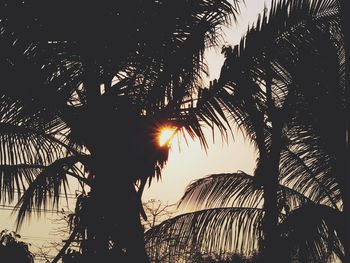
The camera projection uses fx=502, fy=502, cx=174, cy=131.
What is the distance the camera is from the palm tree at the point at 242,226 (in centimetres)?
A: 420

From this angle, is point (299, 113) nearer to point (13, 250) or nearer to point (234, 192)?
point (234, 192)

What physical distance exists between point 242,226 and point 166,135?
181 centimetres

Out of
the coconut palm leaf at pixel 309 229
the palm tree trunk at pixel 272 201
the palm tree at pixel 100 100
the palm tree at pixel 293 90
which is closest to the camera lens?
the palm tree at pixel 293 90

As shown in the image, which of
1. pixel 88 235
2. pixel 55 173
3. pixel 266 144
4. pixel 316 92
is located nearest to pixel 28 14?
pixel 55 173

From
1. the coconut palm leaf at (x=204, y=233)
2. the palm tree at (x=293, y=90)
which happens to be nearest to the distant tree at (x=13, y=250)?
the coconut palm leaf at (x=204, y=233)

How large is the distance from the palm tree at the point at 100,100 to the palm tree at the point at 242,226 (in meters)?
1.12

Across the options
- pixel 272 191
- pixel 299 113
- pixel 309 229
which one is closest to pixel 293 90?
pixel 299 113

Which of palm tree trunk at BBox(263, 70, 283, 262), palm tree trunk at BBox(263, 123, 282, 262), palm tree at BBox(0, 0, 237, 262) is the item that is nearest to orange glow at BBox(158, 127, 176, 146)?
palm tree at BBox(0, 0, 237, 262)

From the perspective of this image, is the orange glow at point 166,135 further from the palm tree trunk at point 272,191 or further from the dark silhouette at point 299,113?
the palm tree trunk at point 272,191

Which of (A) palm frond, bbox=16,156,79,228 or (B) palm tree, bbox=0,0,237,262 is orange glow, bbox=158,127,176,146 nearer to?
(B) palm tree, bbox=0,0,237,262

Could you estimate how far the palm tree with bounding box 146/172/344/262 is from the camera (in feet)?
13.8

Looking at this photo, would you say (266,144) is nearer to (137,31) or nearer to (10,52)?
(137,31)

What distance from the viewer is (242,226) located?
5289 millimetres

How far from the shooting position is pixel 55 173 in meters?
3.78
